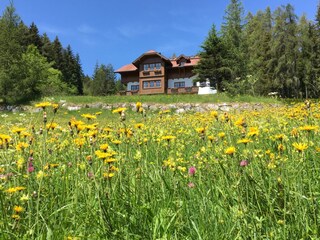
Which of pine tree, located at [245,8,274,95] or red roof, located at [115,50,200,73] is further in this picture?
red roof, located at [115,50,200,73]

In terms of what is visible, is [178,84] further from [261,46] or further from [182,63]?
[261,46]

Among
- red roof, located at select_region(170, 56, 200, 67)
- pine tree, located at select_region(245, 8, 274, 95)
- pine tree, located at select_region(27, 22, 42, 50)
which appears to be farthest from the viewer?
pine tree, located at select_region(27, 22, 42, 50)

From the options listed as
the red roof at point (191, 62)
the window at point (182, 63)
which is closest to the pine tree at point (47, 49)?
the red roof at point (191, 62)

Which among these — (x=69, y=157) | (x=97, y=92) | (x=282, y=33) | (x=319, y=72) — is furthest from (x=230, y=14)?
(x=97, y=92)

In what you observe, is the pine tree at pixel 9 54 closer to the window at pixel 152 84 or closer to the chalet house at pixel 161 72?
the chalet house at pixel 161 72

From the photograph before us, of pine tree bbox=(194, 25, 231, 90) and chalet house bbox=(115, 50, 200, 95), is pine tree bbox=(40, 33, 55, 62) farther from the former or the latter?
pine tree bbox=(194, 25, 231, 90)

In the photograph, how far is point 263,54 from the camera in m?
45.1

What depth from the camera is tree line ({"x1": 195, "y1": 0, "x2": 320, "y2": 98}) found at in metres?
29.3

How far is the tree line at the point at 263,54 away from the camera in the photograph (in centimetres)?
2935

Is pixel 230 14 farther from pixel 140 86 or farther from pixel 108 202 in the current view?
pixel 108 202

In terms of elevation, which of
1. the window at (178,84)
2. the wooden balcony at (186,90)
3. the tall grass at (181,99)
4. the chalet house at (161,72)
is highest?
the chalet house at (161,72)

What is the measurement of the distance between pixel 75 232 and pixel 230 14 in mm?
35445

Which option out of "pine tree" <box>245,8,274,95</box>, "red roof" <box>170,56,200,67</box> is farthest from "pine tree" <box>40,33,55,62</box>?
"pine tree" <box>245,8,274,95</box>

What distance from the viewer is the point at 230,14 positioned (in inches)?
1340
